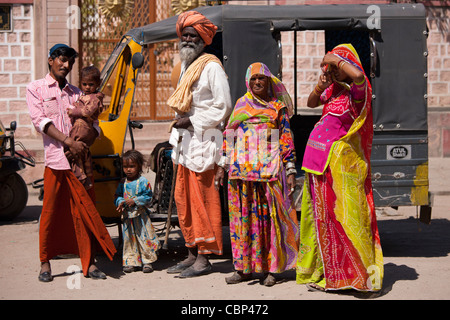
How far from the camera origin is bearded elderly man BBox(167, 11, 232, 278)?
6.16m

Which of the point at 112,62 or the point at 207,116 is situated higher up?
the point at 112,62

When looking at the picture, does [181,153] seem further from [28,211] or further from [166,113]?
[166,113]

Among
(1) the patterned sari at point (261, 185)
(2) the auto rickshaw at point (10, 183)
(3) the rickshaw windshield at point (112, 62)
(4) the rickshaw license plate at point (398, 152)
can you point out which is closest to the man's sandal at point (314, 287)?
(1) the patterned sari at point (261, 185)

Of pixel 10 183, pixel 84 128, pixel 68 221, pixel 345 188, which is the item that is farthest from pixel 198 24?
pixel 10 183

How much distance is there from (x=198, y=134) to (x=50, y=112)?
4.01 ft

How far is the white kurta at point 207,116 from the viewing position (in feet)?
20.1

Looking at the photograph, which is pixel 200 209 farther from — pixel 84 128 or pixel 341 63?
pixel 341 63

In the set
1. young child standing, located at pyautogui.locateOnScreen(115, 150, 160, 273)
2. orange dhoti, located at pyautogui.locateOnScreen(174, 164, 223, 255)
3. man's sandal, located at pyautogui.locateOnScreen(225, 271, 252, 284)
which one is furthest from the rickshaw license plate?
young child standing, located at pyautogui.locateOnScreen(115, 150, 160, 273)

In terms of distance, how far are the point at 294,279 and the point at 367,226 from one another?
0.84 metres

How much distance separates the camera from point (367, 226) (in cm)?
562

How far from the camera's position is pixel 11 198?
9.29m

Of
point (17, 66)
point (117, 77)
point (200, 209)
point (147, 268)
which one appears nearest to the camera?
point (200, 209)

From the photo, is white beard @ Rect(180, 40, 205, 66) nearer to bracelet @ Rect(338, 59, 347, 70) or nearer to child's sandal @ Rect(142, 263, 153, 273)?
bracelet @ Rect(338, 59, 347, 70)

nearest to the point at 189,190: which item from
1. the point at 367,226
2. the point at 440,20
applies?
the point at 367,226
